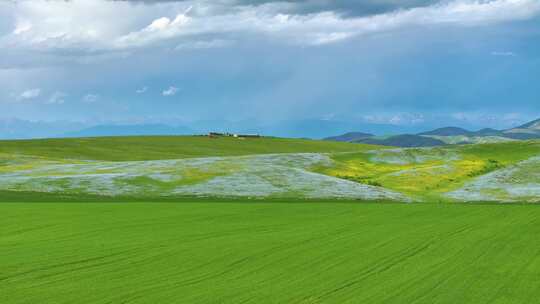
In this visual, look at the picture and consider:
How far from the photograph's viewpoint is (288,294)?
21.1 m

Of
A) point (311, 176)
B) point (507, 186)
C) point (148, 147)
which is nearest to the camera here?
point (507, 186)

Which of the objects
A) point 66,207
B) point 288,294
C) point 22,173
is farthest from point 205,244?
point 22,173

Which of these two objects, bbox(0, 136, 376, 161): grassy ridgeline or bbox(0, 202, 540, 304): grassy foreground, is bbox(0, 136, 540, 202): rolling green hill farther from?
bbox(0, 202, 540, 304): grassy foreground

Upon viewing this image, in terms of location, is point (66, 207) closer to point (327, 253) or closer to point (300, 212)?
point (300, 212)

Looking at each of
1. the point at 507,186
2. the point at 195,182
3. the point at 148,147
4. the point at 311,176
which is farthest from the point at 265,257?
the point at 148,147

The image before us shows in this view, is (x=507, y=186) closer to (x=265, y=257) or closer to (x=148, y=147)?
(x=265, y=257)

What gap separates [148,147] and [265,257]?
139 meters

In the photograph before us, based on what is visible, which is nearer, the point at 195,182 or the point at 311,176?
the point at 195,182

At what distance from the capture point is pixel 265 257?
28453mm

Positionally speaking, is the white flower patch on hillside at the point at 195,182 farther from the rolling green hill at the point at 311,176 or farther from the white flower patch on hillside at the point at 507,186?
the white flower patch on hillside at the point at 507,186

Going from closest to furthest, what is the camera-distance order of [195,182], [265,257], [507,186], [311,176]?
[265,257], [195,182], [507,186], [311,176]

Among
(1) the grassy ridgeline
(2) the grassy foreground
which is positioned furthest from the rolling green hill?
(2) the grassy foreground

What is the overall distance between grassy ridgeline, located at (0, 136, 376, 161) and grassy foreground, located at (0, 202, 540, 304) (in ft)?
311

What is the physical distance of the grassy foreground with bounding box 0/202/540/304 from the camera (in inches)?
837
